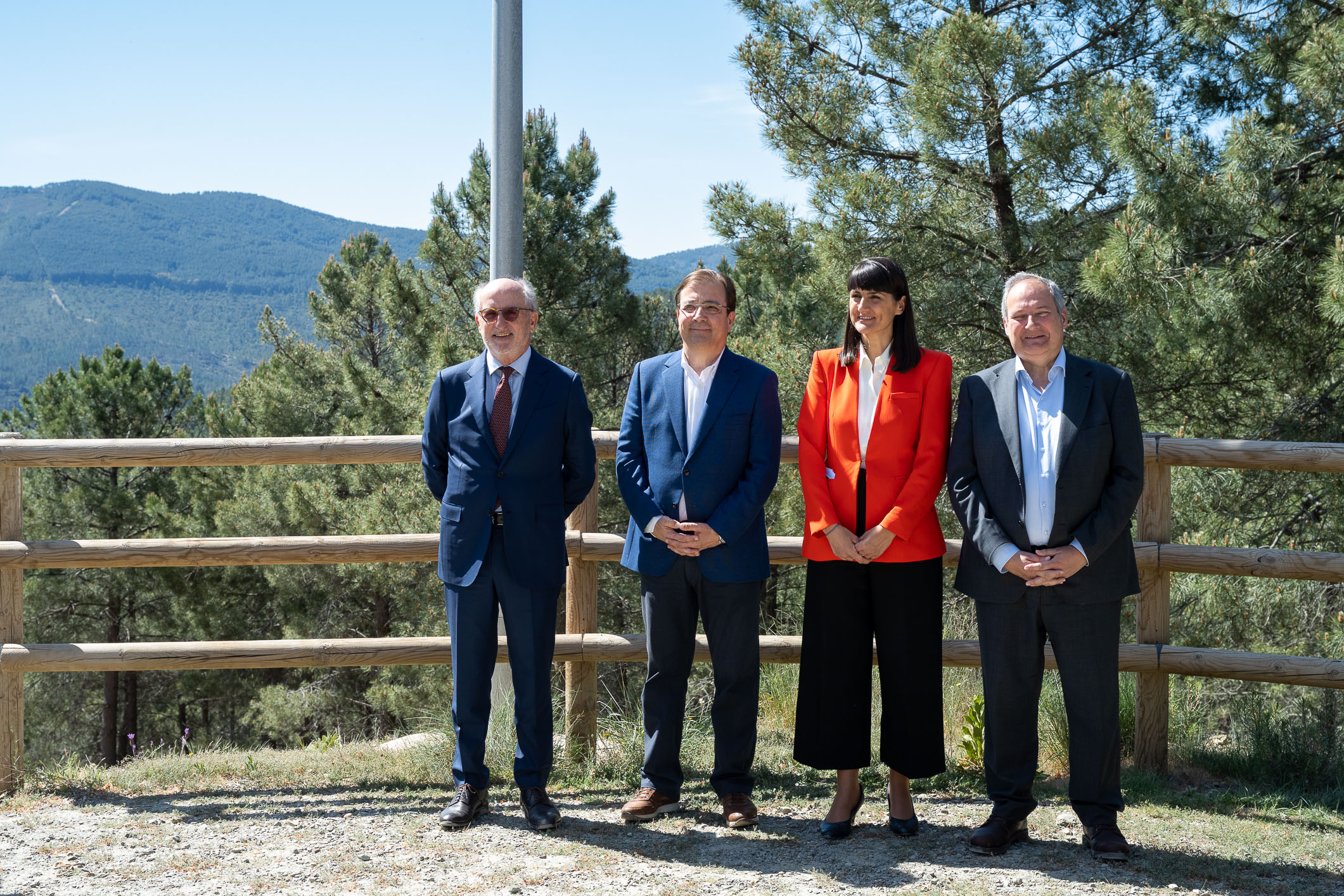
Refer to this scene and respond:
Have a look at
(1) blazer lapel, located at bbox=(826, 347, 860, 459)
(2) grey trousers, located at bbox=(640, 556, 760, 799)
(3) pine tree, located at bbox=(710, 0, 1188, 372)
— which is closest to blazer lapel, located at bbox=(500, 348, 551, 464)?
(2) grey trousers, located at bbox=(640, 556, 760, 799)

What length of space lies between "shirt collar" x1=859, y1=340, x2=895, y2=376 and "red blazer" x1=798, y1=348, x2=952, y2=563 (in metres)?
0.03

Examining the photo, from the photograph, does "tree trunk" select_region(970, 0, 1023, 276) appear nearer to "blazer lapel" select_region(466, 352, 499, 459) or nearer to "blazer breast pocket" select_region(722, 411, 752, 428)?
"blazer breast pocket" select_region(722, 411, 752, 428)

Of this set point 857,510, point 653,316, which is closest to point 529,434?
point 857,510

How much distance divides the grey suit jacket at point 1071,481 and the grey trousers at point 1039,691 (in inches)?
2.6

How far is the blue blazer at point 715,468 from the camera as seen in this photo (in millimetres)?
3508

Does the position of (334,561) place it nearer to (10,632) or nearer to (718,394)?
(10,632)

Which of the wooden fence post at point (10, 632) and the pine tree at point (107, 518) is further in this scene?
the pine tree at point (107, 518)

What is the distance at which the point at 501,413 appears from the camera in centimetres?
371

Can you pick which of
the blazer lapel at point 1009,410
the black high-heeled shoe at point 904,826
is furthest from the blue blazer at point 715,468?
the black high-heeled shoe at point 904,826

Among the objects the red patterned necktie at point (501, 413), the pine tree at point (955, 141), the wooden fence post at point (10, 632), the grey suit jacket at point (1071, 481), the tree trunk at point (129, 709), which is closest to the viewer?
the grey suit jacket at point (1071, 481)

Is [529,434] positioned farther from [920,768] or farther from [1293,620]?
[1293,620]

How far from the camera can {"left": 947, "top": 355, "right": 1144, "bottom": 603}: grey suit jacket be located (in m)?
3.25

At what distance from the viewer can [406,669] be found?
61.5 feet

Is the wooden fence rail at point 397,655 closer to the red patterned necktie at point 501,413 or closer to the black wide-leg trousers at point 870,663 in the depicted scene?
the black wide-leg trousers at point 870,663
